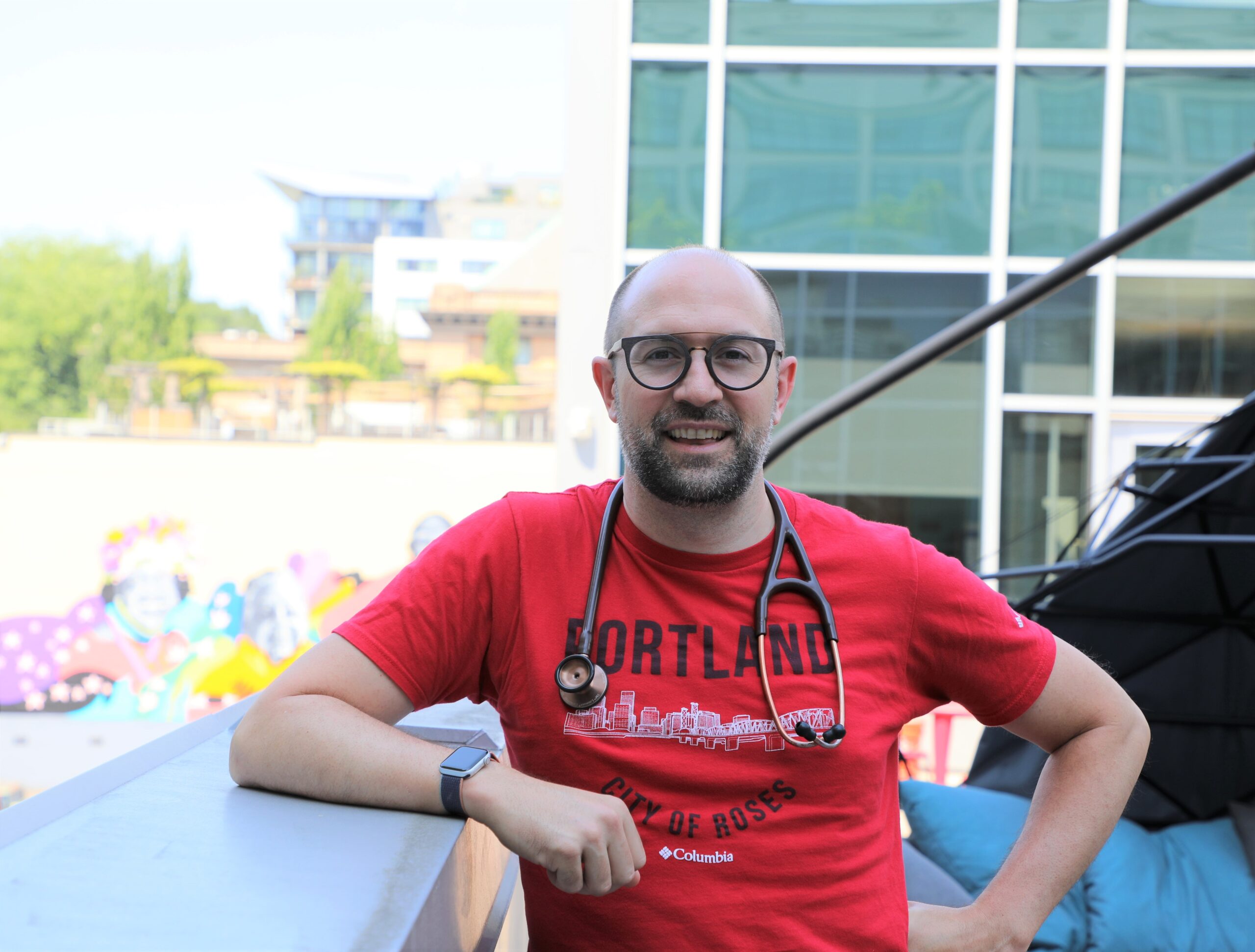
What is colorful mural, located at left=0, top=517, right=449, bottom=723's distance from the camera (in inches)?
367

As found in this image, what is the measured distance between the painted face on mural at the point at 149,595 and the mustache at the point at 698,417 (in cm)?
931

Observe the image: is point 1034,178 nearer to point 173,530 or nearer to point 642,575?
point 642,575

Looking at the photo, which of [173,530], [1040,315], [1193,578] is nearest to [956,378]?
[1040,315]

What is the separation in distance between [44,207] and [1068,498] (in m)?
19.2

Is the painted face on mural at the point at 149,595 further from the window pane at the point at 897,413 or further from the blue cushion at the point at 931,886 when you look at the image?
the blue cushion at the point at 931,886

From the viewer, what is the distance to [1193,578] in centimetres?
300

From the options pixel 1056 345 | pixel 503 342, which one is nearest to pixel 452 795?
pixel 1056 345

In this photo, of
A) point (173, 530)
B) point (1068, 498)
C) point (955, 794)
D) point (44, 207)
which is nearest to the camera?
point (955, 794)

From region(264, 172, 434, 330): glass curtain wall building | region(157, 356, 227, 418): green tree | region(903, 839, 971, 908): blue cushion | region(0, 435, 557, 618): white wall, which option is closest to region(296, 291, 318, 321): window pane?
region(264, 172, 434, 330): glass curtain wall building

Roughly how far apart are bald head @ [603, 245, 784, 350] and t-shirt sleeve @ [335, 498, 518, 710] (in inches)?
12.7

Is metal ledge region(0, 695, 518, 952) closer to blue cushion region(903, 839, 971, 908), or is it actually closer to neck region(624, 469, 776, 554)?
neck region(624, 469, 776, 554)

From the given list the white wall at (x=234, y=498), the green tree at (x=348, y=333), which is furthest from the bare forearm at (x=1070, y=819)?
the green tree at (x=348, y=333)

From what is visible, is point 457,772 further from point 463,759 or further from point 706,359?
point 706,359

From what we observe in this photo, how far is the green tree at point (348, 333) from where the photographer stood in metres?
13.4
